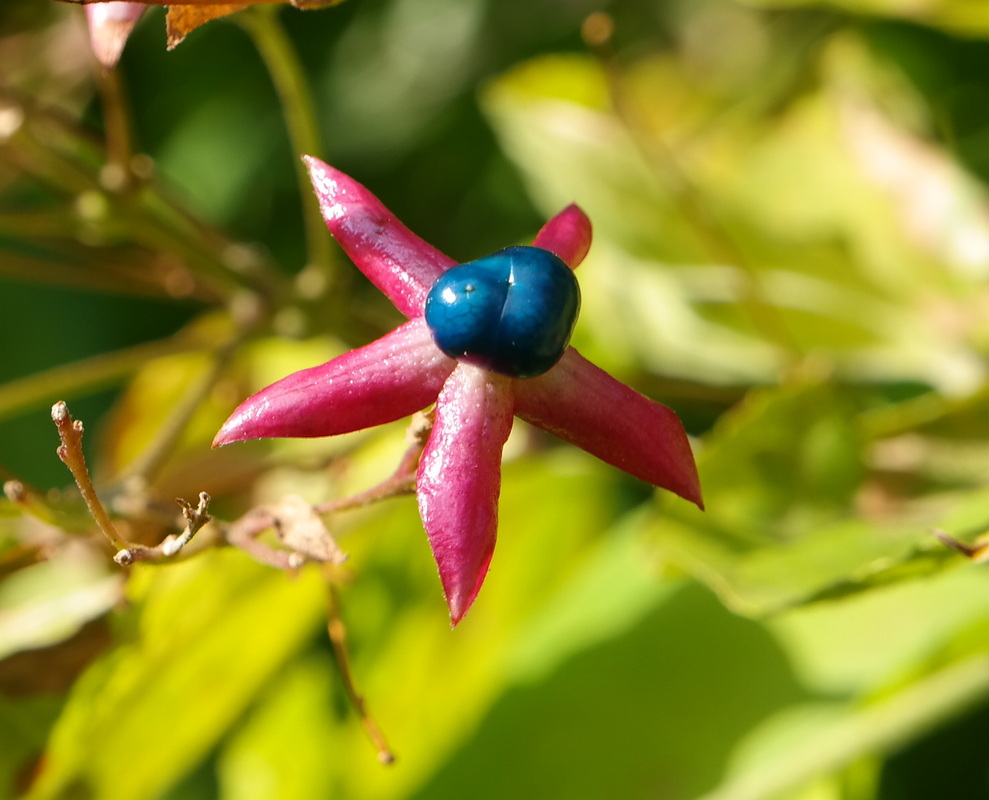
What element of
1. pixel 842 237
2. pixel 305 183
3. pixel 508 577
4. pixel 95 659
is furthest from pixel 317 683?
pixel 842 237

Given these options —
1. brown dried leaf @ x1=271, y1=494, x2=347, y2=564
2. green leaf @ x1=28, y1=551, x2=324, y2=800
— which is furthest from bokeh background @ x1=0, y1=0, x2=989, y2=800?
brown dried leaf @ x1=271, y1=494, x2=347, y2=564

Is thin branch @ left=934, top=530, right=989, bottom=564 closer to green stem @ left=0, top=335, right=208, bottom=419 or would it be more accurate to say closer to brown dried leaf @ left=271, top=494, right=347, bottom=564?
brown dried leaf @ left=271, top=494, right=347, bottom=564

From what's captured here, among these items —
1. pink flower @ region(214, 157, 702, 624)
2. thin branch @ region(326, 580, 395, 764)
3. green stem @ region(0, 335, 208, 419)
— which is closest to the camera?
pink flower @ region(214, 157, 702, 624)

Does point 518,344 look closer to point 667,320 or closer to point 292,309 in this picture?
point 292,309

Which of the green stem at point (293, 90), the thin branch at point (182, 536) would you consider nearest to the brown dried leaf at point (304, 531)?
the thin branch at point (182, 536)

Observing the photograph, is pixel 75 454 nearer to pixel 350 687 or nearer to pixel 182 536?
pixel 182 536

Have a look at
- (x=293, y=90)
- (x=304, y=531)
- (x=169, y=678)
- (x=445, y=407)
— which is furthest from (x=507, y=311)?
(x=169, y=678)
